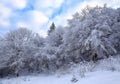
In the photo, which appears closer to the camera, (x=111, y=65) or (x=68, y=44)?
(x=111, y=65)

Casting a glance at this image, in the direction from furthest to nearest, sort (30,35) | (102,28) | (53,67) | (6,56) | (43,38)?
(43,38) < (30,35) < (6,56) < (53,67) < (102,28)

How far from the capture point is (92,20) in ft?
61.2

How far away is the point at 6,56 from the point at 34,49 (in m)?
3.83

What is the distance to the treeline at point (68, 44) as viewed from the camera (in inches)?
695

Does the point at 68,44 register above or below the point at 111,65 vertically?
above

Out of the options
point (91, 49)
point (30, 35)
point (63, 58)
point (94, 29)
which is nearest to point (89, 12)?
point (94, 29)

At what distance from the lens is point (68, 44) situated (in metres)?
20.5

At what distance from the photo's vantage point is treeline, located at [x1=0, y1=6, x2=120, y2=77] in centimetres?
1766

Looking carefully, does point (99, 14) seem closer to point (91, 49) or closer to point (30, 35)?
point (91, 49)

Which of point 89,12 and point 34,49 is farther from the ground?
point 89,12

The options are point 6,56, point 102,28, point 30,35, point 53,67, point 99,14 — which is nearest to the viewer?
point 102,28

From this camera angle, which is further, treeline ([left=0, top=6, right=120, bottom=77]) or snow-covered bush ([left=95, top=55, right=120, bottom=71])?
treeline ([left=0, top=6, right=120, bottom=77])

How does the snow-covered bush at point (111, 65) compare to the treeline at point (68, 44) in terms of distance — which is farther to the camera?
the treeline at point (68, 44)

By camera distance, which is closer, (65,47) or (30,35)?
(65,47)
